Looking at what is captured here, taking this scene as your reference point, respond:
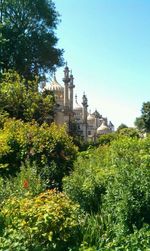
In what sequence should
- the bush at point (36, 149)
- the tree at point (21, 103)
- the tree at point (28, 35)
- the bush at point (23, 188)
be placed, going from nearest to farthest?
the bush at point (23, 188)
the bush at point (36, 149)
the tree at point (21, 103)
the tree at point (28, 35)

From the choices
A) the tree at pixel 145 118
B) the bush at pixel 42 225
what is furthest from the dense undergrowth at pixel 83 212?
the tree at pixel 145 118

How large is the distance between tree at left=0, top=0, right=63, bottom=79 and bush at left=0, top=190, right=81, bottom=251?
25.8 metres

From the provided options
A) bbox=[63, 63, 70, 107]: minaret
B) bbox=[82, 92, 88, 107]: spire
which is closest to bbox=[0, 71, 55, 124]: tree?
bbox=[63, 63, 70, 107]: minaret

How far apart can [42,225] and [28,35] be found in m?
28.9

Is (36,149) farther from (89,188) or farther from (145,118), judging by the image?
(145,118)

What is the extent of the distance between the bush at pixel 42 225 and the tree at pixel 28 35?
84.6ft

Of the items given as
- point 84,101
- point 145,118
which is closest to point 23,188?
point 84,101

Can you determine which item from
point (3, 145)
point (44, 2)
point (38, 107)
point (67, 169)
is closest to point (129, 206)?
point (67, 169)

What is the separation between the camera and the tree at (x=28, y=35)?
32531mm

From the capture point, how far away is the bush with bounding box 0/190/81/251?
6270 millimetres

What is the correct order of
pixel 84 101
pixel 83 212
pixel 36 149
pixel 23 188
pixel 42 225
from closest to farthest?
pixel 42 225 → pixel 83 212 → pixel 23 188 → pixel 36 149 → pixel 84 101

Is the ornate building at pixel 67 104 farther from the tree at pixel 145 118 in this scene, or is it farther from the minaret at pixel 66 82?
the tree at pixel 145 118

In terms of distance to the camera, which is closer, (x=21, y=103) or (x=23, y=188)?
(x=23, y=188)

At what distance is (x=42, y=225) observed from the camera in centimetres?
636
